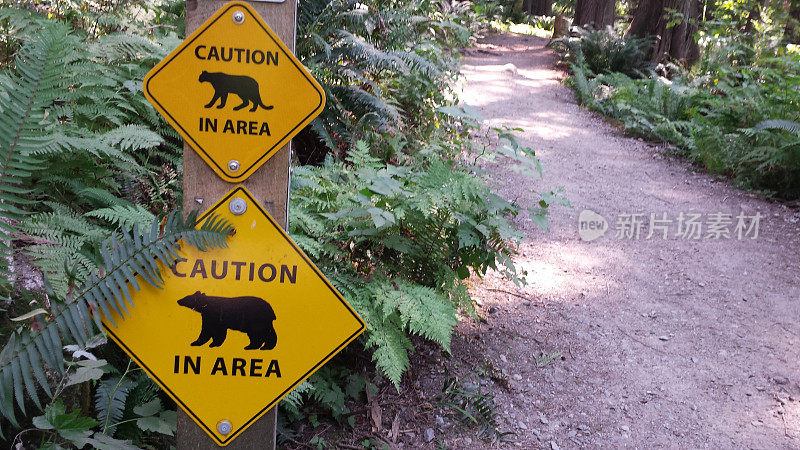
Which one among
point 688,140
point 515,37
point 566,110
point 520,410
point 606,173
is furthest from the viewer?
point 515,37

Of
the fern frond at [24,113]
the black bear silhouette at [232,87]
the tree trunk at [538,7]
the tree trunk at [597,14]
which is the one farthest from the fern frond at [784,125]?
the tree trunk at [538,7]

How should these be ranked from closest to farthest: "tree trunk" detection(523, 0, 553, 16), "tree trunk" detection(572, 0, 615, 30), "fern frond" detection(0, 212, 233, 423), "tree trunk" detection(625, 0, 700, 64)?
"fern frond" detection(0, 212, 233, 423) → "tree trunk" detection(625, 0, 700, 64) → "tree trunk" detection(572, 0, 615, 30) → "tree trunk" detection(523, 0, 553, 16)

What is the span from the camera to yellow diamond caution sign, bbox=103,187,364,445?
6.22 feet

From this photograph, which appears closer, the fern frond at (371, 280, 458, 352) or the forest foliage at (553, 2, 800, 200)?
the fern frond at (371, 280, 458, 352)

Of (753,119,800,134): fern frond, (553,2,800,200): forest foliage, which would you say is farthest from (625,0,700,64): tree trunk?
(753,119,800,134): fern frond

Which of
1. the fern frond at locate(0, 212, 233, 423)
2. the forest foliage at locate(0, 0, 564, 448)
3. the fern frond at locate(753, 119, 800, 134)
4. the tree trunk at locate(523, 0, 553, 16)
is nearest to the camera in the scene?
the fern frond at locate(0, 212, 233, 423)

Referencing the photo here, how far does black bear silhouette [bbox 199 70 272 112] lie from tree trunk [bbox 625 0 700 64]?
15273mm

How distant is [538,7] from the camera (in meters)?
29.7

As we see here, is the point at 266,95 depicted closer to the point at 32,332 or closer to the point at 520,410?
the point at 32,332

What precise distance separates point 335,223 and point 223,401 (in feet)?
5.63

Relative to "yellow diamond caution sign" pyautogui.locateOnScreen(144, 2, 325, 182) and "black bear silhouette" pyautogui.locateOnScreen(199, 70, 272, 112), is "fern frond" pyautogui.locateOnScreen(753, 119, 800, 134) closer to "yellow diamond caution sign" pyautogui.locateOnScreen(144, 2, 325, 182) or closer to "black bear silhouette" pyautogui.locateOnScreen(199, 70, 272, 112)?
"yellow diamond caution sign" pyautogui.locateOnScreen(144, 2, 325, 182)

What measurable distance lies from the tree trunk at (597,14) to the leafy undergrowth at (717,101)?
6.51 feet

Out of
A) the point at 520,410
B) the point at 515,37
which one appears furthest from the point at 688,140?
the point at 515,37

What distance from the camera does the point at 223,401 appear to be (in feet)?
6.40
